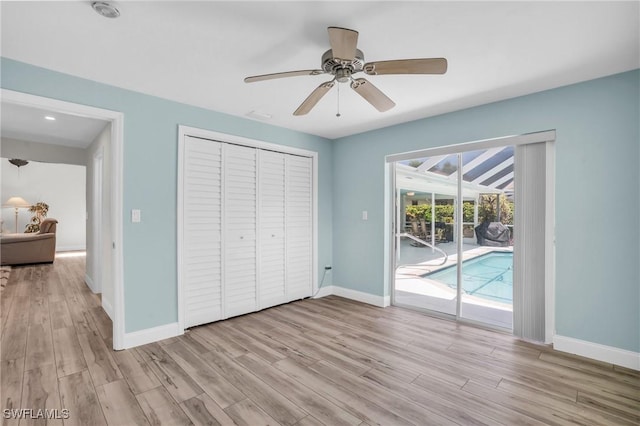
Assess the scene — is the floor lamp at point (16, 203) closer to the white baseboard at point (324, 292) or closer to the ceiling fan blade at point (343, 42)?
the white baseboard at point (324, 292)

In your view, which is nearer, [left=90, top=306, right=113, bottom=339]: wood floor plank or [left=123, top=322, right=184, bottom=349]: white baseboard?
[left=123, top=322, right=184, bottom=349]: white baseboard

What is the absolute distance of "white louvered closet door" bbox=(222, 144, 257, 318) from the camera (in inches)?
140

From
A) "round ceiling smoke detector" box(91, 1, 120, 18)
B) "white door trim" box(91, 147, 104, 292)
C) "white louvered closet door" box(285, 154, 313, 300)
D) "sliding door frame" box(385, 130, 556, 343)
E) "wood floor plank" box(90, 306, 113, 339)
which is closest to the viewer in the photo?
"round ceiling smoke detector" box(91, 1, 120, 18)

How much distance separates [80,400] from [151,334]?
0.94 m

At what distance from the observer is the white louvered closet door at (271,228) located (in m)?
3.90

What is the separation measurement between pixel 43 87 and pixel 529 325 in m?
4.85

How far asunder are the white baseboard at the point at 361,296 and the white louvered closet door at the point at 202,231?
187cm

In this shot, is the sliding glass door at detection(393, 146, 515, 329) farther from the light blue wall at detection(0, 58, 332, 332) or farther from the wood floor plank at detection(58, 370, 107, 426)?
the wood floor plank at detection(58, 370, 107, 426)

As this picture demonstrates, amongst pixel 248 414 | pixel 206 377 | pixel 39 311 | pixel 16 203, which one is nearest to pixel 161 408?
pixel 206 377

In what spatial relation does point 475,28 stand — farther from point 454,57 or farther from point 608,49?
point 608,49

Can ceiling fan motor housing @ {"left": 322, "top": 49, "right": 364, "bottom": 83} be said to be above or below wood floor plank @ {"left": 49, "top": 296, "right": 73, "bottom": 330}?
above

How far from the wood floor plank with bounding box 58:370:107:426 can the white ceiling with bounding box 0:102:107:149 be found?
2476 mm

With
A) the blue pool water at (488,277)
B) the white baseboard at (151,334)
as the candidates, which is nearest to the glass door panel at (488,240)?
the blue pool water at (488,277)

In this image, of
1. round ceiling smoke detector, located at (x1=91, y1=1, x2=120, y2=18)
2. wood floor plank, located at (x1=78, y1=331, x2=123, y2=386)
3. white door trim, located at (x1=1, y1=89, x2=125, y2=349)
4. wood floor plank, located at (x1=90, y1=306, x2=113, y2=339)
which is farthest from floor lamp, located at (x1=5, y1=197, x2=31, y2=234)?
round ceiling smoke detector, located at (x1=91, y1=1, x2=120, y2=18)
